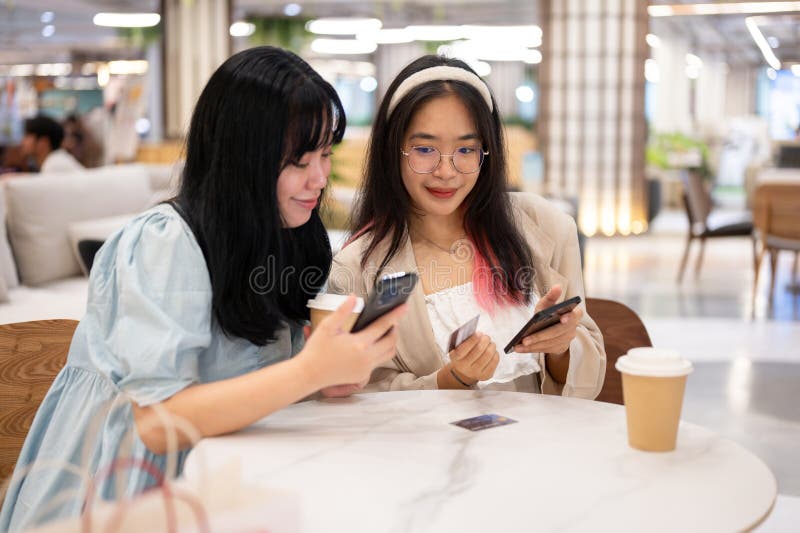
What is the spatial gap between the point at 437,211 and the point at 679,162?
42.7 feet

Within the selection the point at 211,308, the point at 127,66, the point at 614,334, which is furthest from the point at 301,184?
the point at 127,66

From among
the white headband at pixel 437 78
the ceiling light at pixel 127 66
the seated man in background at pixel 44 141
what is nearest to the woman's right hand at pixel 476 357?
the white headband at pixel 437 78

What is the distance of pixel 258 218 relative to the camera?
142cm

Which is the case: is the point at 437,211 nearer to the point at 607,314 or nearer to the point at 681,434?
the point at 607,314

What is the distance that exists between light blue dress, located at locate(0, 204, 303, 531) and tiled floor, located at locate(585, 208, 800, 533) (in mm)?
1992

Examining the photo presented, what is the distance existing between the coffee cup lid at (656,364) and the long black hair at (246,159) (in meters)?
0.58

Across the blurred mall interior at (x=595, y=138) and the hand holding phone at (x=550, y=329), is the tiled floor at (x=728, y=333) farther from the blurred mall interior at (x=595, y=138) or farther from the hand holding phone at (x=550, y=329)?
the hand holding phone at (x=550, y=329)

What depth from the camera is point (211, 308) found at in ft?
4.64

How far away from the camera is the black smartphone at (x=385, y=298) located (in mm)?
1240

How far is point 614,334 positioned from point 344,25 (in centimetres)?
1573

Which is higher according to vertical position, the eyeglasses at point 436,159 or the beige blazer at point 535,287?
the eyeglasses at point 436,159

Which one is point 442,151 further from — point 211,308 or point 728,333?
point 728,333

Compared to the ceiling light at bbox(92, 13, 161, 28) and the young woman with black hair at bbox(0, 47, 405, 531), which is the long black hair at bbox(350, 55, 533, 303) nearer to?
the young woman with black hair at bbox(0, 47, 405, 531)

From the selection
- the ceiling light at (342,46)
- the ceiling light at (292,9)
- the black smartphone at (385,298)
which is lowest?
the black smartphone at (385,298)
